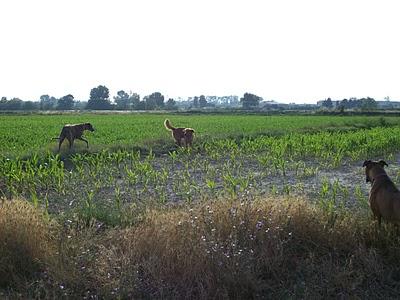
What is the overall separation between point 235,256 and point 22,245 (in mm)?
2353

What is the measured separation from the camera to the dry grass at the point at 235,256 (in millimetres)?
3984

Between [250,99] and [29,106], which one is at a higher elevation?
[250,99]

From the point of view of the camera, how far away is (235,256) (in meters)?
4.13

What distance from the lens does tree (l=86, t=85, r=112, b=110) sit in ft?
281

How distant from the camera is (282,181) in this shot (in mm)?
9656

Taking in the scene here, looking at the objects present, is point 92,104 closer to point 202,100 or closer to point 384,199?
point 202,100

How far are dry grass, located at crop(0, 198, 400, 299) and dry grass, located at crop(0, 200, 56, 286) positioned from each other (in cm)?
7

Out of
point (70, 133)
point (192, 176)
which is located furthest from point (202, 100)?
point (192, 176)

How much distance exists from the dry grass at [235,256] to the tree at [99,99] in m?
82.8

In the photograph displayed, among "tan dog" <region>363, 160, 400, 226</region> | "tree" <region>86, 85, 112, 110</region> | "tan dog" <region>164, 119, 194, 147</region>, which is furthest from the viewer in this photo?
"tree" <region>86, 85, 112, 110</region>

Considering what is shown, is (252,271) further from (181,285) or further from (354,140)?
(354,140)

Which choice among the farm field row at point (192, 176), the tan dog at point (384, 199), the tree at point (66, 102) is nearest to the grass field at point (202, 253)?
the tan dog at point (384, 199)

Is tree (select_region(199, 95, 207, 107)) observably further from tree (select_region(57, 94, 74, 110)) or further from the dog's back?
the dog's back

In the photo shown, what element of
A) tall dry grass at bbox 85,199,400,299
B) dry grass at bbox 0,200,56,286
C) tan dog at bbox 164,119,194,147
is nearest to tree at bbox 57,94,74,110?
tan dog at bbox 164,119,194,147
